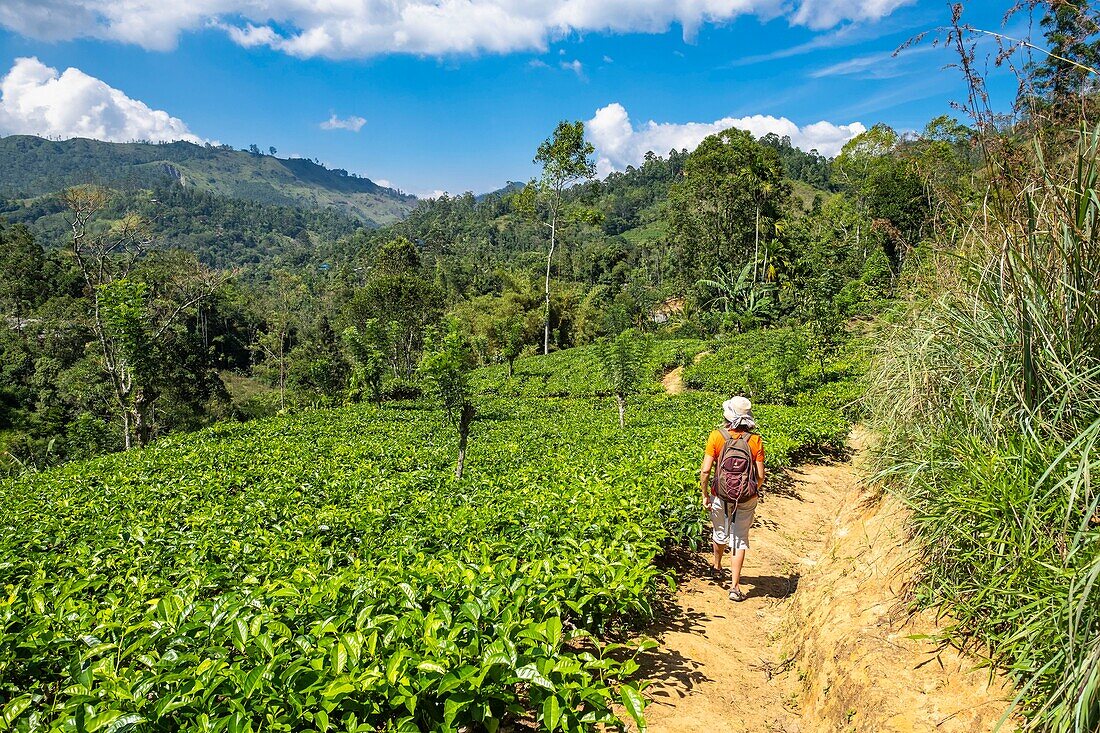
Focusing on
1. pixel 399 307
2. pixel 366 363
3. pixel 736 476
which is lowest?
pixel 366 363

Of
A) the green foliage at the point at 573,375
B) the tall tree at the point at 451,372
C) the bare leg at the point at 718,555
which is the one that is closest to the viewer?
the bare leg at the point at 718,555

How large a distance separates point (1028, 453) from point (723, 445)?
2.47 m

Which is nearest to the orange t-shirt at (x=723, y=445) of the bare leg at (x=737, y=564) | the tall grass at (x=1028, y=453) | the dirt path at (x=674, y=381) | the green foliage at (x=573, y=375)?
the bare leg at (x=737, y=564)

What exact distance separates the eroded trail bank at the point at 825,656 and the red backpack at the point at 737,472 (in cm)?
90

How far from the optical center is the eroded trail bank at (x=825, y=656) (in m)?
2.88

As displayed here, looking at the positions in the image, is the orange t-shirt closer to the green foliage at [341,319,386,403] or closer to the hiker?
the hiker

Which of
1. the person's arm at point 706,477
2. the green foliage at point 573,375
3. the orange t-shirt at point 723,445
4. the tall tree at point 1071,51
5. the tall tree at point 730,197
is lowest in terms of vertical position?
the green foliage at point 573,375

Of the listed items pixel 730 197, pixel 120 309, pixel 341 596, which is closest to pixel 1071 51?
pixel 341 596

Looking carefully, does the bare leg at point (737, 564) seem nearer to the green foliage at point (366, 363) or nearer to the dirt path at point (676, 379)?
the dirt path at point (676, 379)

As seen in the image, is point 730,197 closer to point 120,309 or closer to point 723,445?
point 120,309

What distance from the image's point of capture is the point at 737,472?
5004 millimetres

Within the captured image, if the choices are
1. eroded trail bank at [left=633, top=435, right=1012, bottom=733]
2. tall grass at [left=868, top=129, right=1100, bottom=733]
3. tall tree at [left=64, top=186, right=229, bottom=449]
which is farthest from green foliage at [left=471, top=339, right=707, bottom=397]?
tall grass at [left=868, top=129, right=1100, bottom=733]

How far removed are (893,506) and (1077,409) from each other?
63.6 inches

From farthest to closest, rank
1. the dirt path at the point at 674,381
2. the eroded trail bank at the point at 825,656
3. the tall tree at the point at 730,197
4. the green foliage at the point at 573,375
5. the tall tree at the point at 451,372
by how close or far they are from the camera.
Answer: the tall tree at the point at 730,197, the green foliage at the point at 573,375, the dirt path at the point at 674,381, the tall tree at the point at 451,372, the eroded trail bank at the point at 825,656
